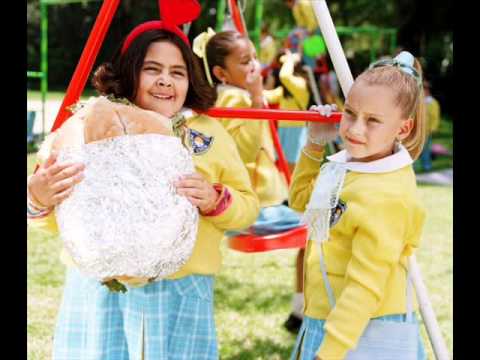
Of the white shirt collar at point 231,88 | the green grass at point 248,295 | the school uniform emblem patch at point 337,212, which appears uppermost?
the white shirt collar at point 231,88

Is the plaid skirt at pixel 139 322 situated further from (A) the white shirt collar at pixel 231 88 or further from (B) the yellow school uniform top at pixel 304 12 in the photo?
(B) the yellow school uniform top at pixel 304 12

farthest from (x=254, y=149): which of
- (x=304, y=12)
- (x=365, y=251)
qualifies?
(x=304, y=12)

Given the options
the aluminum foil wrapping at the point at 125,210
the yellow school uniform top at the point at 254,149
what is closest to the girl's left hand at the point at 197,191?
the aluminum foil wrapping at the point at 125,210

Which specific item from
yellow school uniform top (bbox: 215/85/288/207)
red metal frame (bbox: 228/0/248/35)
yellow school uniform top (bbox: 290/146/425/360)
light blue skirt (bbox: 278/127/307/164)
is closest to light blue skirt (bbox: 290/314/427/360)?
yellow school uniform top (bbox: 290/146/425/360)

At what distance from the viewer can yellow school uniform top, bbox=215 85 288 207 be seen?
301cm

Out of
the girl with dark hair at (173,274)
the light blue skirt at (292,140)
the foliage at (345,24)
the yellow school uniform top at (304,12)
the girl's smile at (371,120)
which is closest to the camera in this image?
the girl's smile at (371,120)

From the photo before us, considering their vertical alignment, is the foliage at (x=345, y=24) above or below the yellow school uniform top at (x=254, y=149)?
above

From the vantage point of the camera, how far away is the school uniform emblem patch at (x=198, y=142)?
191cm

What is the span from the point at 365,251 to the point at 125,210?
1.85 feet

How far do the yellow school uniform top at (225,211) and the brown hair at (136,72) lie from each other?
0.26 ft

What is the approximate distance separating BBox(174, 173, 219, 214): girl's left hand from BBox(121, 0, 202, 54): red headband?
459 millimetres

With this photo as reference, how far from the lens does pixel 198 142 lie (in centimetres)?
192

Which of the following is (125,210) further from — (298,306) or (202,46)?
(298,306)

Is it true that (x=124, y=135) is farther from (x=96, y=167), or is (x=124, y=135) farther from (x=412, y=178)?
(x=412, y=178)
